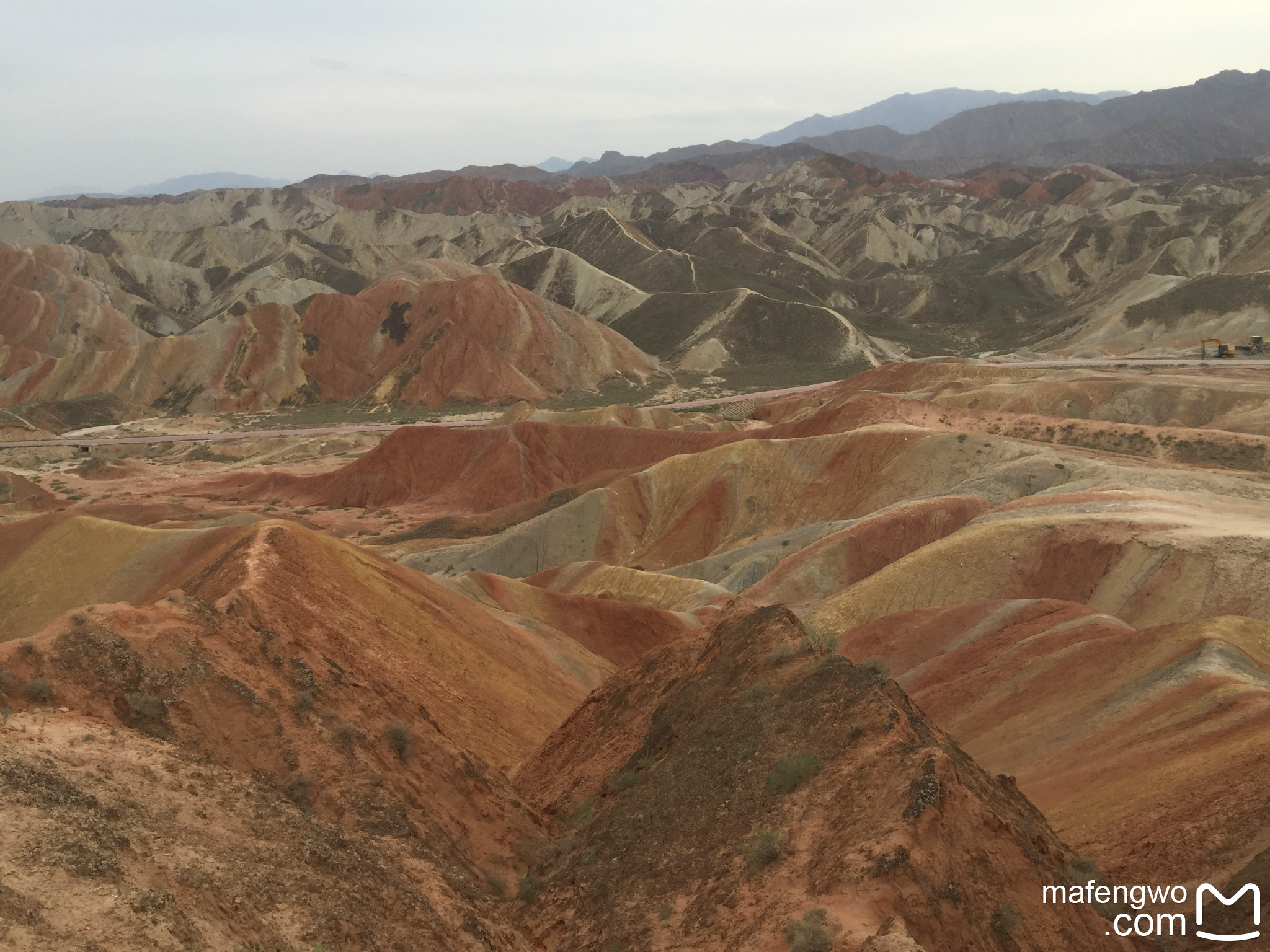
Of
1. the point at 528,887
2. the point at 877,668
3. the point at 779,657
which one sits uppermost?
the point at 877,668

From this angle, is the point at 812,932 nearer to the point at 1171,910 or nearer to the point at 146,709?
the point at 1171,910

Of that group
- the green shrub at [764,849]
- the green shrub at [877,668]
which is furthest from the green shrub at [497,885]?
the green shrub at [877,668]

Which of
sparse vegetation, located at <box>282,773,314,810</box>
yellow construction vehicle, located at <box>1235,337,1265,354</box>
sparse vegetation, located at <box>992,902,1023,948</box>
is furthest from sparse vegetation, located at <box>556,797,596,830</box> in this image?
yellow construction vehicle, located at <box>1235,337,1265,354</box>

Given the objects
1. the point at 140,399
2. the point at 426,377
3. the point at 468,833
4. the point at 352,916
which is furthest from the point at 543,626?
the point at 140,399

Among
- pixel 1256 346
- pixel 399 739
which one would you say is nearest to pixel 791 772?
pixel 399 739

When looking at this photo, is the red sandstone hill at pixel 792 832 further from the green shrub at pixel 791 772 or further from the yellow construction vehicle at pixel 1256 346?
the yellow construction vehicle at pixel 1256 346
